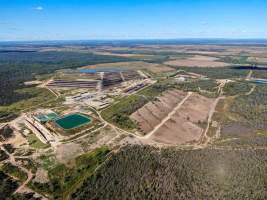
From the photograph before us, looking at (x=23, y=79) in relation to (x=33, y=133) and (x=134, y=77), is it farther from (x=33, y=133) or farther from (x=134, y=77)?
(x=33, y=133)

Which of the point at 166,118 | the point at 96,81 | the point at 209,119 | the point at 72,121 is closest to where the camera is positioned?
the point at 72,121

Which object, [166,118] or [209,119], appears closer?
[166,118]

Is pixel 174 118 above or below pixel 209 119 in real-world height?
above

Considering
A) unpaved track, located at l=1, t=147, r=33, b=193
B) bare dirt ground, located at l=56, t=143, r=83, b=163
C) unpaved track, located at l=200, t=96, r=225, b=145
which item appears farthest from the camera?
unpaved track, located at l=200, t=96, r=225, b=145

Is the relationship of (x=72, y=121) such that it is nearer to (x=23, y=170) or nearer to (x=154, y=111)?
(x=23, y=170)

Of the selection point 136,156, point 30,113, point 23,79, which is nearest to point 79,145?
point 136,156

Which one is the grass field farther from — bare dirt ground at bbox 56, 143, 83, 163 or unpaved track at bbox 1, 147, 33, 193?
bare dirt ground at bbox 56, 143, 83, 163

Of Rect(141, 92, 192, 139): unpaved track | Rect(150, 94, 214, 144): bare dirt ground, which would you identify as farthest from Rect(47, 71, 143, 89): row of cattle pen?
Rect(150, 94, 214, 144): bare dirt ground

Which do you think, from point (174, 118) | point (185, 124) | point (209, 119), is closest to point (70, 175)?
point (185, 124)

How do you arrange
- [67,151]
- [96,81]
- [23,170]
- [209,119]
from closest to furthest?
Result: [23,170] → [67,151] → [209,119] → [96,81]
